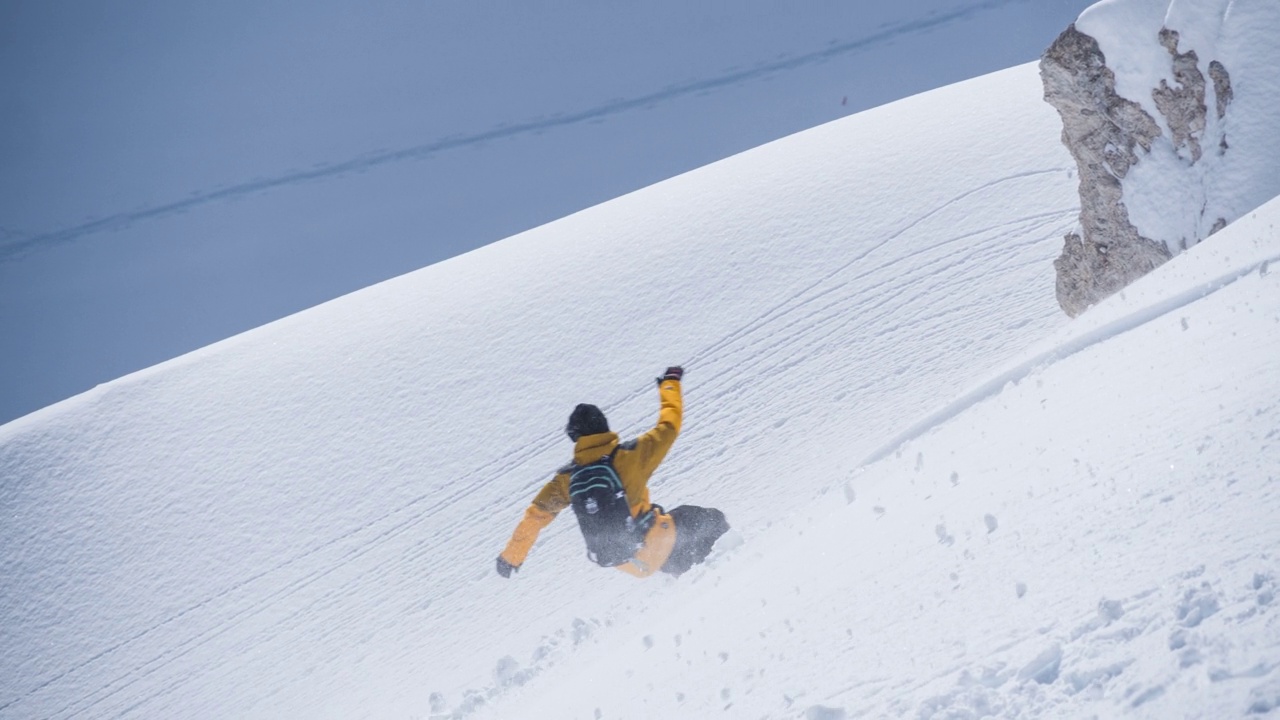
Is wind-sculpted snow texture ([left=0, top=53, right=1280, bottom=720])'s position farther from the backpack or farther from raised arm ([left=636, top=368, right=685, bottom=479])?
raised arm ([left=636, top=368, right=685, bottom=479])

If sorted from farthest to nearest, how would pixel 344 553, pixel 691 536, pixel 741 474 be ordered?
pixel 344 553 → pixel 741 474 → pixel 691 536

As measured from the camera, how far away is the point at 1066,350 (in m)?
3.67

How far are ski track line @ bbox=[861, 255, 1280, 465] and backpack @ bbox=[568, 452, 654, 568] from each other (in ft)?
4.14

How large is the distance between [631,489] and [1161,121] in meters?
3.68

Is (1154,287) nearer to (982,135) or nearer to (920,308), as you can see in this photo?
(920,308)

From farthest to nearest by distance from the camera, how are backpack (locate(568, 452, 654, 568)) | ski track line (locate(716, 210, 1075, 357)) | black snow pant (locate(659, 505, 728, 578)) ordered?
ski track line (locate(716, 210, 1075, 357)) < black snow pant (locate(659, 505, 728, 578)) < backpack (locate(568, 452, 654, 568))

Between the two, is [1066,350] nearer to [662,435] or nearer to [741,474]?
[662,435]

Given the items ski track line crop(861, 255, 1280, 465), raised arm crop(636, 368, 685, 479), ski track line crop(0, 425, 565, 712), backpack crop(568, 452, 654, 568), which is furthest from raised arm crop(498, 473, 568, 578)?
ski track line crop(0, 425, 565, 712)

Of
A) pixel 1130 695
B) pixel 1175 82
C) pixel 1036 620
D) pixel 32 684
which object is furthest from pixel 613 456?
pixel 32 684

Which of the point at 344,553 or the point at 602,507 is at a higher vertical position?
the point at 344,553

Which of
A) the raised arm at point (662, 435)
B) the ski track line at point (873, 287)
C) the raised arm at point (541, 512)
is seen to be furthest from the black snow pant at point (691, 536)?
the ski track line at point (873, 287)

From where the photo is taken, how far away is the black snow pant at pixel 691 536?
4203 mm

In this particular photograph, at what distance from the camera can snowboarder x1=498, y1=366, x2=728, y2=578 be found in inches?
150

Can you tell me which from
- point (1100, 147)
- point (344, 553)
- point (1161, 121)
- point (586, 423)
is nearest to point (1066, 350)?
point (586, 423)
